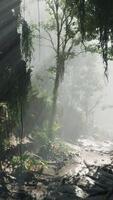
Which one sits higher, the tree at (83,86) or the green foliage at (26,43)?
the green foliage at (26,43)

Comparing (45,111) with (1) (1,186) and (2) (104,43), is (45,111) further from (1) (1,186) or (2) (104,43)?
(2) (104,43)

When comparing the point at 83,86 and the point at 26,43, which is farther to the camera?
the point at 83,86

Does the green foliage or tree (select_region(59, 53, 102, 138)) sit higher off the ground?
the green foliage

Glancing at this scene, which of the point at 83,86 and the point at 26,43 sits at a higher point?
the point at 26,43

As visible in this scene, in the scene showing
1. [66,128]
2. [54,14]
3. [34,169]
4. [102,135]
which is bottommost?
[102,135]

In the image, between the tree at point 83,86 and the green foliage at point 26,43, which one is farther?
the tree at point 83,86

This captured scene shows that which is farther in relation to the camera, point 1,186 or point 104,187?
point 1,186

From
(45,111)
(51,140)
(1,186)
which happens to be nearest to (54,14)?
(45,111)

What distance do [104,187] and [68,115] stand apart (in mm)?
40019

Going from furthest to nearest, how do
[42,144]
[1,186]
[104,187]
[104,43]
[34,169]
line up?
1. [42,144]
2. [34,169]
3. [1,186]
4. [104,187]
5. [104,43]

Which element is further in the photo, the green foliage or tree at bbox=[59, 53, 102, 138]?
tree at bbox=[59, 53, 102, 138]

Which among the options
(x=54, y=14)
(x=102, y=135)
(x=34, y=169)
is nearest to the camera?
(x=34, y=169)

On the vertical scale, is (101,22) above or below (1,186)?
above

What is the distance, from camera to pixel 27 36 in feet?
51.6
